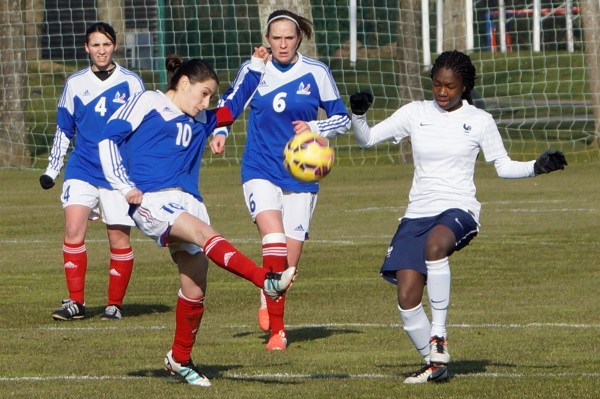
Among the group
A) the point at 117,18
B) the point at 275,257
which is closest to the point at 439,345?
the point at 275,257

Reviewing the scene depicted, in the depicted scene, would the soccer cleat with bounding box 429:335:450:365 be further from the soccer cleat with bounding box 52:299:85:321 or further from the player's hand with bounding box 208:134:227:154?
the soccer cleat with bounding box 52:299:85:321

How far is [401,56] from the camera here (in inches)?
1019

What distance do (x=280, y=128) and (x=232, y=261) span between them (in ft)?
8.16

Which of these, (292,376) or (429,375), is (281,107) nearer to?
(292,376)

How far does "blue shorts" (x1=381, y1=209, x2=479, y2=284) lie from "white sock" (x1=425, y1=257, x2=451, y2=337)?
0.30 ft

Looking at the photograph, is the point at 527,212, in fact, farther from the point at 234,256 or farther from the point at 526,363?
the point at 234,256

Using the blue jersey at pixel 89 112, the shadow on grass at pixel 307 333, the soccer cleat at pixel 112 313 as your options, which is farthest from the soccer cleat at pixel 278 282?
the blue jersey at pixel 89 112

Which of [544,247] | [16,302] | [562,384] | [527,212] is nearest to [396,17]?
[527,212]

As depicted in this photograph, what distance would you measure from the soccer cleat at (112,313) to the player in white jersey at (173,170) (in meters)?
2.97

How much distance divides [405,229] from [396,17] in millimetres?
21581

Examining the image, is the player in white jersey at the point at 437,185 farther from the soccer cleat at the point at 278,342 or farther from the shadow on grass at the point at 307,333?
the shadow on grass at the point at 307,333

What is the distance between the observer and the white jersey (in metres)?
7.72

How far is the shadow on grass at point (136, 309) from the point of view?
1091 cm

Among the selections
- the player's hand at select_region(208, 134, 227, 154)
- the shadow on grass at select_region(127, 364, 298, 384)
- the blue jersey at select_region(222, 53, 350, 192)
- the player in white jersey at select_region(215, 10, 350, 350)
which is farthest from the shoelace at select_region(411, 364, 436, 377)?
the blue jersey at select_region(222, 53, 350, 192)
